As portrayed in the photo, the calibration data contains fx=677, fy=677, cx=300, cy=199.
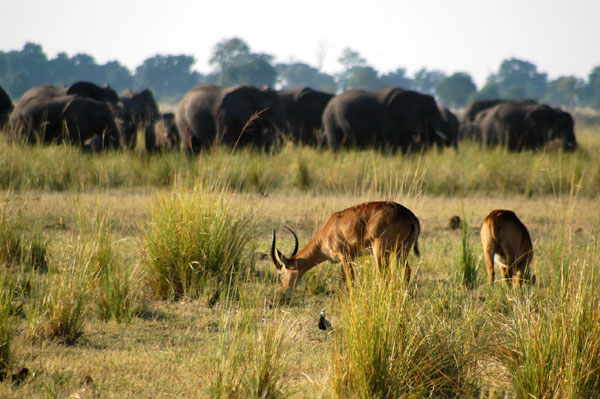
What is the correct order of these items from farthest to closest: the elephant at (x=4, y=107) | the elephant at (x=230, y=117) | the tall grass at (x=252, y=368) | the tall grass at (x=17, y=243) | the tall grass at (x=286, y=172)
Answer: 1. the elephant at (x=4, y=107)
2. the elephant at (x=230, y=117)
3. the tall grass at (x=286, y=172)
4. the tall grass at (x=17, y=243)
5. the tall grass at (x=252, y=368)

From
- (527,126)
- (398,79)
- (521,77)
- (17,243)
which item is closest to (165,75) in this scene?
(398,79)

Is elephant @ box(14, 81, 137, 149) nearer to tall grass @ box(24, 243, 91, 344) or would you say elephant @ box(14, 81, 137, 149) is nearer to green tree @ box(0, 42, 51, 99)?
tall grass @ box(24, 243, 91, 344)

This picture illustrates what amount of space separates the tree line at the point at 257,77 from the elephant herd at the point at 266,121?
206 ft

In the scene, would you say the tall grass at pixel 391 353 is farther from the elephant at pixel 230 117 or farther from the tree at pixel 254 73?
the tree at pixel 254 73

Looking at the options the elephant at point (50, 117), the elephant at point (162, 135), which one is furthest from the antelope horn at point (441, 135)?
the elephant at point (50, 117)

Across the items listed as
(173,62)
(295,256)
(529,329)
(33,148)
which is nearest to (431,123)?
(33,148)

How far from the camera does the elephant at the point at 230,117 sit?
15461mm

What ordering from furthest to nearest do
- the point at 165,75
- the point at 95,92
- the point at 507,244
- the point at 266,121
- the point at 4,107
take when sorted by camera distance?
the point at 165,75
the point at 95,92
the point at 4,107
the point at 266,121
the point at 507,244

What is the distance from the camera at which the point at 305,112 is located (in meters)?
23.7

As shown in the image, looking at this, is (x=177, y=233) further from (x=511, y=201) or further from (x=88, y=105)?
(x=88, y=105)

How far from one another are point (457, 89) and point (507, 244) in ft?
291

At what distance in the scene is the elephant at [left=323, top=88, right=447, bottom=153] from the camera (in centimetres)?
1891

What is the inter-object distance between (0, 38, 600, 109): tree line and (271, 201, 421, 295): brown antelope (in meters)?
77.9

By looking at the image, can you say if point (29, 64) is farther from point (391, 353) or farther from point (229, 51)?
point (391, 353)
